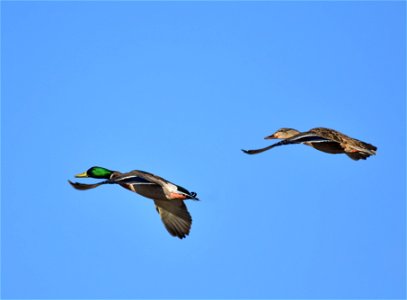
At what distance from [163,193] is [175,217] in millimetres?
1927

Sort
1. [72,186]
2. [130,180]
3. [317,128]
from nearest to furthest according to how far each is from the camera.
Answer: [72,186]
[130,180]
[317,128]

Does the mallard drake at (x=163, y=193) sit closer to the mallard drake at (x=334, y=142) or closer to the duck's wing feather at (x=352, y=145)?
the mallard drake at (x=334, y=142)

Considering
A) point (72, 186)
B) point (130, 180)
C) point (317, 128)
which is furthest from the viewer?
point (317, 128)

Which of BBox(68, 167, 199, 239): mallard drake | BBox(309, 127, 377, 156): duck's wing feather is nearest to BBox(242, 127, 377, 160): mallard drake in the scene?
BBox(309, 127, 377, 156): duck's wing feather

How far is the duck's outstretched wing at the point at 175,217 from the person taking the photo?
96.4 feet

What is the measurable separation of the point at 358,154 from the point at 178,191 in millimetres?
4575

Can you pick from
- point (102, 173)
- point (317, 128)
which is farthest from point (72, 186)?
point (317, 128)

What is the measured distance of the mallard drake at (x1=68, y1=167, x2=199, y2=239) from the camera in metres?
27.8

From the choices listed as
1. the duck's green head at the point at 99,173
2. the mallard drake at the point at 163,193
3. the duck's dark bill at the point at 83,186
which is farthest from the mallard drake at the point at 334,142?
the duck's dark bill at the point at 83,186

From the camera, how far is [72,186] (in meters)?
26.1

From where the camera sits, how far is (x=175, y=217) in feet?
97.6

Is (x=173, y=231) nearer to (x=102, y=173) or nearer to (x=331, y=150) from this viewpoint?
(x=102, y=173)

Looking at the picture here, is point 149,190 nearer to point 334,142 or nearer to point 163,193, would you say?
point 163,193

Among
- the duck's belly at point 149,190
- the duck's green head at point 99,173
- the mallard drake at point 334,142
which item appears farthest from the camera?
the duck's green head at point 99,173
